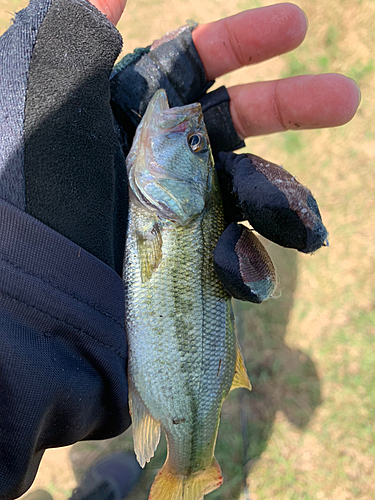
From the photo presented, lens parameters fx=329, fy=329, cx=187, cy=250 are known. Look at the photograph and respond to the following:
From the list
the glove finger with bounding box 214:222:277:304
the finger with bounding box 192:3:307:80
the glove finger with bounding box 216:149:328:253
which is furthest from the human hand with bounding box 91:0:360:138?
the glove finger with bounding box 214:222:277:304

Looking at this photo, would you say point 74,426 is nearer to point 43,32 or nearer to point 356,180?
point 43,32

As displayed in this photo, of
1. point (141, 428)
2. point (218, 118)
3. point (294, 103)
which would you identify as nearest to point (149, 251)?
point (141, 428)

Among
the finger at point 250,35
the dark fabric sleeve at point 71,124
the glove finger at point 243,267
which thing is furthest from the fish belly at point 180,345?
the finger at point 250,35

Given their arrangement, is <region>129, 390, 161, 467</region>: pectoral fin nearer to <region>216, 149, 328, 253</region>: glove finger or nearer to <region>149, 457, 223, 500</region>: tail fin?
<region>149, 457, 223, 500</region>: tail fin

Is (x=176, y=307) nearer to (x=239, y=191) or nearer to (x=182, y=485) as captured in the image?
(x=239, y=191)

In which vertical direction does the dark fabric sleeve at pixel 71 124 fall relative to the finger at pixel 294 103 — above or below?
above

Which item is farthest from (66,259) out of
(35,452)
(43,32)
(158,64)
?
(158,64)

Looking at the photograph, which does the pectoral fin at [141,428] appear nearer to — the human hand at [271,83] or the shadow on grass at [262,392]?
the shadow on grass at [262,392]
